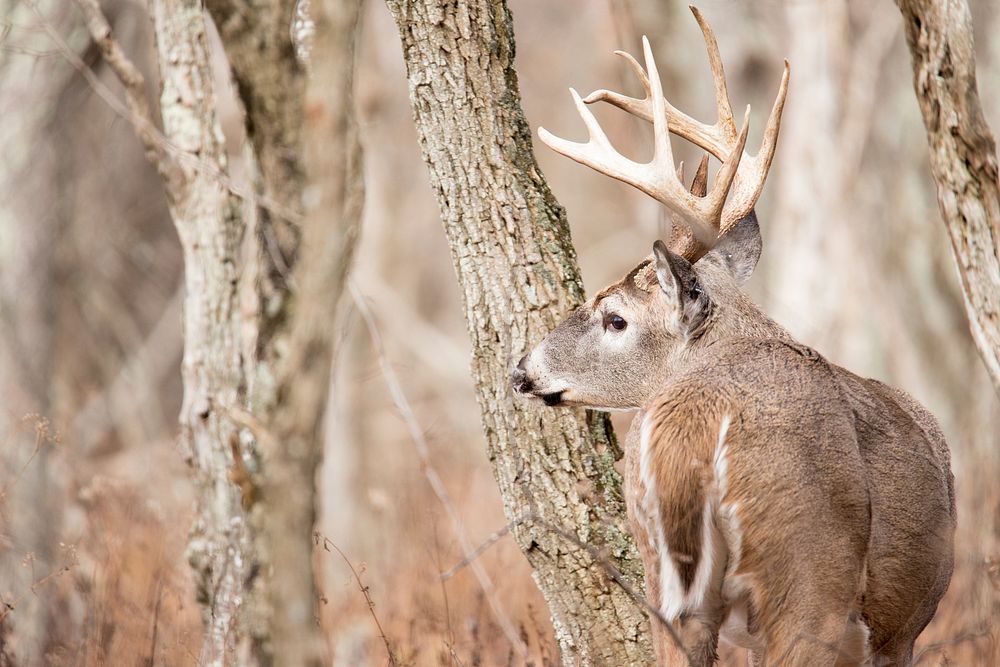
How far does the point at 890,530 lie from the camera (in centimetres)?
374

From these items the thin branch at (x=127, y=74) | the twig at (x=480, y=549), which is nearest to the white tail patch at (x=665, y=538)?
the twig at (x=480, y=549)

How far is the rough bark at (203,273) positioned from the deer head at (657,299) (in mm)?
1597

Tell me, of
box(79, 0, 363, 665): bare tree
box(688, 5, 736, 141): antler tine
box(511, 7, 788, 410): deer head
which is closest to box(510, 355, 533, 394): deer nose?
→ box(511, 7, 788, 410): deer head

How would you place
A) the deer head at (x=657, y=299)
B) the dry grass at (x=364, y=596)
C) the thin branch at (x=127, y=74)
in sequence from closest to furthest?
1. the deer head at (x=657, y=299)
2. the dry grass at (x=364, y=596)
3. the thin branch at (x=127, y=74)

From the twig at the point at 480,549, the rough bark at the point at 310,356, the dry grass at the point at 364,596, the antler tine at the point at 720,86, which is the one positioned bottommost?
the dry grass at the point at 364,596

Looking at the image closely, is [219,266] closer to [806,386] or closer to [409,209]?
[806,386]

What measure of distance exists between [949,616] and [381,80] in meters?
6.76

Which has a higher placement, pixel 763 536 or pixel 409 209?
pixel 409 209

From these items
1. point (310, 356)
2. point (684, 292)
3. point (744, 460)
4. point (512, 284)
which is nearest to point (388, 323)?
point (512, 284)

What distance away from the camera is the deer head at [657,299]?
4.25 m

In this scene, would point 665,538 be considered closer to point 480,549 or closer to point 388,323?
point 480,549

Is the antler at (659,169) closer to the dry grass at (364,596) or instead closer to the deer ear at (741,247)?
the deer ear at (741,247)

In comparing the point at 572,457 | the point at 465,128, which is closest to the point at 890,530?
the point at 572,457

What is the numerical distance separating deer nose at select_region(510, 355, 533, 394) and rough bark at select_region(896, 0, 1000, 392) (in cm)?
163
